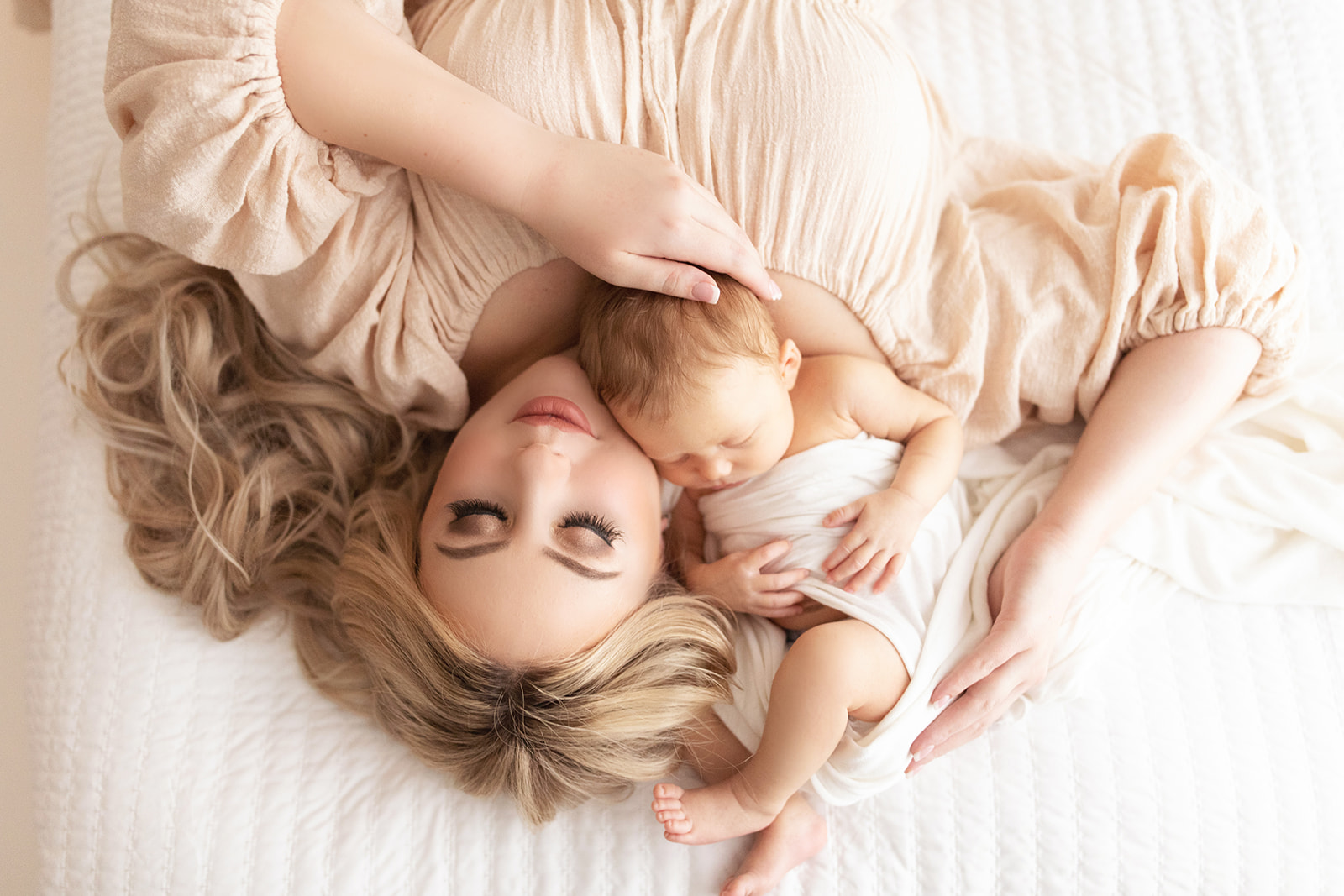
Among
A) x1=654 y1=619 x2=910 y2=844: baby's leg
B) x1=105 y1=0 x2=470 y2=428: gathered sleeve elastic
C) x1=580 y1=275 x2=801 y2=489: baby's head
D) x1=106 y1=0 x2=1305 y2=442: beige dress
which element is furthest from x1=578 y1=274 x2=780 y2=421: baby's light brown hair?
x1=654 y1=619 x2=910 y2=844: baby's leg

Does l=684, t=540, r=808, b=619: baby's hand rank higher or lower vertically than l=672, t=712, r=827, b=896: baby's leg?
higher

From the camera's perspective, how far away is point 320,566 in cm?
127

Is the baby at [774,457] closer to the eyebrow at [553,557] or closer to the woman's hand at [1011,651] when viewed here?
the woman's hand at [1011,651]

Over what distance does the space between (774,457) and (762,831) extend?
480mm

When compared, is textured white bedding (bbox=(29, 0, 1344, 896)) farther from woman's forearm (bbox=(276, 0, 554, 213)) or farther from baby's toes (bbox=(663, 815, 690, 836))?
woman's forearm (bbox=(276, 0, 554, 213))

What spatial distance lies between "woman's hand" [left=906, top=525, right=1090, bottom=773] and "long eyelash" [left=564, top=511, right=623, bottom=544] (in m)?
0.45

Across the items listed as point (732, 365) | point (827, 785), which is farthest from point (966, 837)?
point (732, 365)

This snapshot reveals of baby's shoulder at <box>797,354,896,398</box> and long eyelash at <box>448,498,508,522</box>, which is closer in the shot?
long eyelash at <box>448,498,508,522</box>

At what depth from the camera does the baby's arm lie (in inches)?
43.5

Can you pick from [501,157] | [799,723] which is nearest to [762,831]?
[799,723]

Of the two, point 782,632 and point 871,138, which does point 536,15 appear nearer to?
point 871,138

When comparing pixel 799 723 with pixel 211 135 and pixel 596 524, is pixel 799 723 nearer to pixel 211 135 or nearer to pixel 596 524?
pixel 596 524

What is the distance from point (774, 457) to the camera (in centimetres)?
114

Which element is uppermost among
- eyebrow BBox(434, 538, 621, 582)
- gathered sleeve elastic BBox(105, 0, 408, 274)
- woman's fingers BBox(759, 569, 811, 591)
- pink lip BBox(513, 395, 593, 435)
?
gathered sleeve elastic BBox(105, 0, 408, 274)
